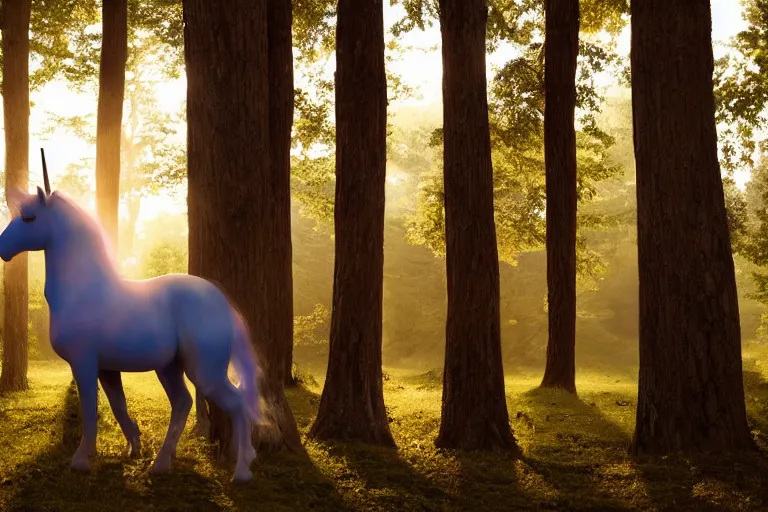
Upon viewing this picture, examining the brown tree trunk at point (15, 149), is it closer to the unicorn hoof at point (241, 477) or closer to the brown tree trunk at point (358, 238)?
the brown tree trunk at point (358, 238)

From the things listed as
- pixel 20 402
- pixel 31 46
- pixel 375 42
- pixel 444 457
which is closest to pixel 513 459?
pixel 444 457

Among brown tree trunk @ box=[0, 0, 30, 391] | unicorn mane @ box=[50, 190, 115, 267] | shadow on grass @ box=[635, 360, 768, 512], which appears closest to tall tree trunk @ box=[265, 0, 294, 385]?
unicorn mane @ box=[50, 190, 115, 267]

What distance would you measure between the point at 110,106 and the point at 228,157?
1007 cm

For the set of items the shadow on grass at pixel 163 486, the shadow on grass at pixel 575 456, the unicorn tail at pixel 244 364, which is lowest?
the shadow on grass at pixel 575 456

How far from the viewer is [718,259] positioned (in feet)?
29.0

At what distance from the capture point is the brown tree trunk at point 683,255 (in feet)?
28.7

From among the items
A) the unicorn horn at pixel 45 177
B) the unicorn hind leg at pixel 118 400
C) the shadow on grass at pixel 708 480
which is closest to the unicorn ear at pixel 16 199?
the unicorn horn at pixel 45 177

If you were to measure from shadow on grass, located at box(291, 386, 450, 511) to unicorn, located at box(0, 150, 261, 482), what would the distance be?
1.43 meters

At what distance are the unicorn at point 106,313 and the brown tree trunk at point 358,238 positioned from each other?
394 centimetres

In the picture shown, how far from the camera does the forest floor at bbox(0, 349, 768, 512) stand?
21.3 feet

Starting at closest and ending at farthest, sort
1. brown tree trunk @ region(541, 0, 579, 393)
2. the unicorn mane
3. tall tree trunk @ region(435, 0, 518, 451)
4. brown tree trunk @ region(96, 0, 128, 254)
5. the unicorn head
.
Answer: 1. the unicorn head
2. the unicorn mane
3. tall tree trunk @ region(435, 0, 518, 451)
4. brown tree trunk @ region(96, 0, 128, 254)
5. brown tree trunk @ region(541, 0, 579, 393)

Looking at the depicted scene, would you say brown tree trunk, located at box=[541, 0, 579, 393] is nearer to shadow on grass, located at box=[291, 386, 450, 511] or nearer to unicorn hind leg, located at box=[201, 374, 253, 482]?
shadow on grass, located at box=[291, 386, 450, 511]

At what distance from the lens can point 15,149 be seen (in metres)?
16.5

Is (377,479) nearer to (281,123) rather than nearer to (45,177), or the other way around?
(45,177)
